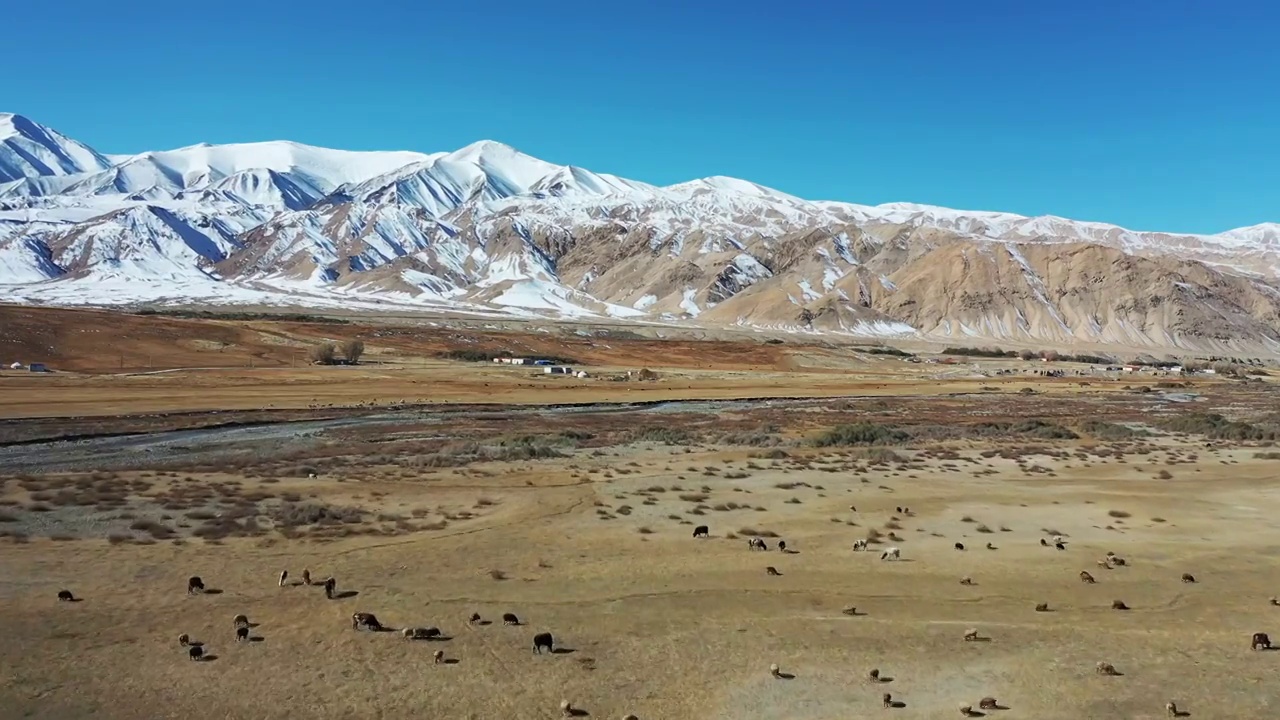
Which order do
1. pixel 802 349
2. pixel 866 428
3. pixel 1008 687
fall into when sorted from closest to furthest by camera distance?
pixel 1008 687 → pixel 866 428 → pixel 802 349

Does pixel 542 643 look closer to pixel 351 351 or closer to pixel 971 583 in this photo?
pixel 971 583

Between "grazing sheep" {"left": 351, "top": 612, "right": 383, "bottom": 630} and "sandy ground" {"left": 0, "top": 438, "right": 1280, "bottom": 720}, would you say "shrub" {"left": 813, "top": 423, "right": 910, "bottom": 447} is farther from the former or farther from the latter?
"grazing sheep" {"left": 351, "top": 612, "right": 383, "bottom": 630}

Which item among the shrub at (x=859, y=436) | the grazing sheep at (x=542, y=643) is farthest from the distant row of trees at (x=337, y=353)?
the grazing sheep at (x=542, y=643)

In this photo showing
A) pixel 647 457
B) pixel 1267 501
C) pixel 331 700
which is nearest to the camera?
pixel 331 700

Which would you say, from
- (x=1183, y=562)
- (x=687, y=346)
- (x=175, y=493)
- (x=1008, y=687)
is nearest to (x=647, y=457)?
(x=175, y=493)

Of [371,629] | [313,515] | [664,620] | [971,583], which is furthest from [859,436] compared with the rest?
[371,629]

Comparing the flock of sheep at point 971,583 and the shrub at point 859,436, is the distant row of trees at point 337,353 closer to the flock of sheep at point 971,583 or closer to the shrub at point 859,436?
the shrub at point 859,436

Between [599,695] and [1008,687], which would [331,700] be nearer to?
[599,695]
